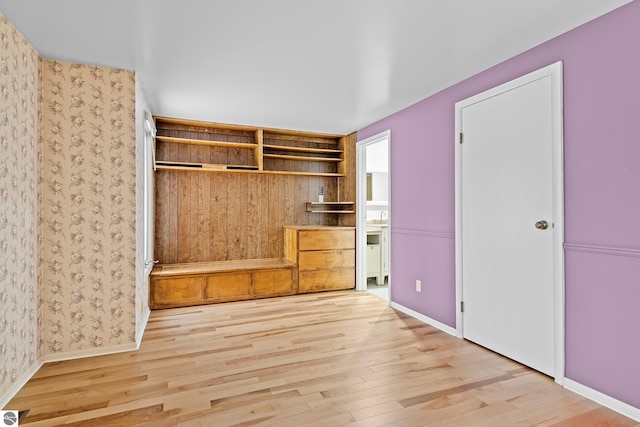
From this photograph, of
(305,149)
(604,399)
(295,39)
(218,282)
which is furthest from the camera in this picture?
(305,149)

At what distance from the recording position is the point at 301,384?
224cm

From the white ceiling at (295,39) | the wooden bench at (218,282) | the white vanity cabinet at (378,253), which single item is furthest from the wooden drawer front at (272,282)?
the white ceiling at (295,39)

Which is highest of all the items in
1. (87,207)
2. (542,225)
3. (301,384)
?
(87,207)

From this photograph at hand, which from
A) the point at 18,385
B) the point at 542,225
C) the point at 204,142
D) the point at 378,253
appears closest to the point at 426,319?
the point at 542,225

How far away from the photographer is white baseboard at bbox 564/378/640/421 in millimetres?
1889

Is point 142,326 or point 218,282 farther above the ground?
point 218,282

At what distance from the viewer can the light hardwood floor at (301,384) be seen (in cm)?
188

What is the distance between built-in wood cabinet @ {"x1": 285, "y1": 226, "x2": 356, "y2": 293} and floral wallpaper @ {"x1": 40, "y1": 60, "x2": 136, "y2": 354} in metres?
2.19

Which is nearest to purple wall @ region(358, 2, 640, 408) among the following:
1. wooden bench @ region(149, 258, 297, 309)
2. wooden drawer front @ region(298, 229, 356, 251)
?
wooden drawer front @ region(298, 229, 356, 251)

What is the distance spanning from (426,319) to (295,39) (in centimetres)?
279

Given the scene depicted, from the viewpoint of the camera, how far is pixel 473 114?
2914mm

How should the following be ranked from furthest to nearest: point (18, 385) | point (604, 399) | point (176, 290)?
point (176, 290) → point (18, 385) → point (604, 399)

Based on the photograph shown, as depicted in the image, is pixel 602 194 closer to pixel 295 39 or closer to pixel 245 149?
pixel 295 39

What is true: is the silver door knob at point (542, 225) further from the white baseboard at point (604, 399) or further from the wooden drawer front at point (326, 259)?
the wooden drawer front at point (326, 259)
